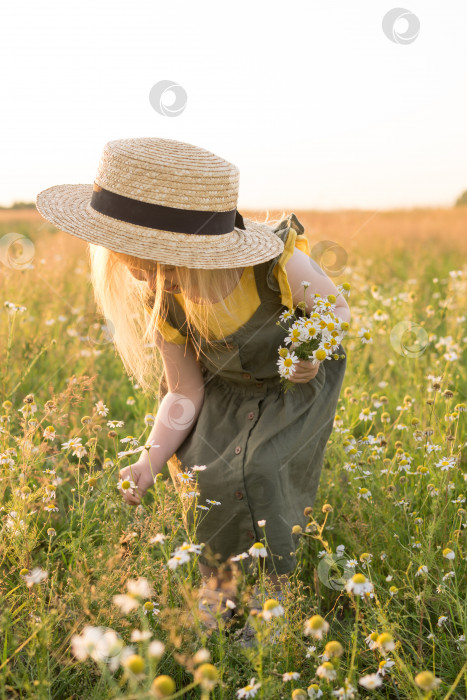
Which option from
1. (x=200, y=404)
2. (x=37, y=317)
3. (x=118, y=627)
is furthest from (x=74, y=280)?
(x=118, y=627)

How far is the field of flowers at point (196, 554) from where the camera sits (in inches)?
58.0

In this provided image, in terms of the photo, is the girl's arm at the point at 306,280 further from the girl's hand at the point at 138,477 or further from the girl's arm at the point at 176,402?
the girl's hand at the point at 138,477

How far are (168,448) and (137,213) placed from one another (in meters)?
0.90

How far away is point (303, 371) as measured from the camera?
213 centimetres

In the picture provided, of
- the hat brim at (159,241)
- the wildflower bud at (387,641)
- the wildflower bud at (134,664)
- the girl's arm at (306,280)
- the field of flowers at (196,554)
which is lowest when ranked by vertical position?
the field of flowers at (196,554)

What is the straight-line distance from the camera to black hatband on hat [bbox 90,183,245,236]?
1930mm

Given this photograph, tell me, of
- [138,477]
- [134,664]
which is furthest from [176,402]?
[134,664]

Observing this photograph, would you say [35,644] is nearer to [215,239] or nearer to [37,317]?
[215,239]

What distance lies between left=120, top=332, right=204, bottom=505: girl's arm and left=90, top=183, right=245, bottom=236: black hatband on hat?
1.82 feet

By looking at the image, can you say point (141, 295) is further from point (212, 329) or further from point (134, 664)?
point (134, 664)

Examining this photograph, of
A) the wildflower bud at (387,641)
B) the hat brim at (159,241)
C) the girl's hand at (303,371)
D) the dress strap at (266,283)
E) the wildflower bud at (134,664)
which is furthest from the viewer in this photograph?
A: the dress strap at (266,283)

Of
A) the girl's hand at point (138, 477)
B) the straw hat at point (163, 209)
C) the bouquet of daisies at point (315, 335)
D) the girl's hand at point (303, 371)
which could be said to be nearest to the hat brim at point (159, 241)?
the straw hat at point (163, 209)

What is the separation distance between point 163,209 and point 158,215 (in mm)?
23

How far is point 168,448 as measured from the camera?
241cm
